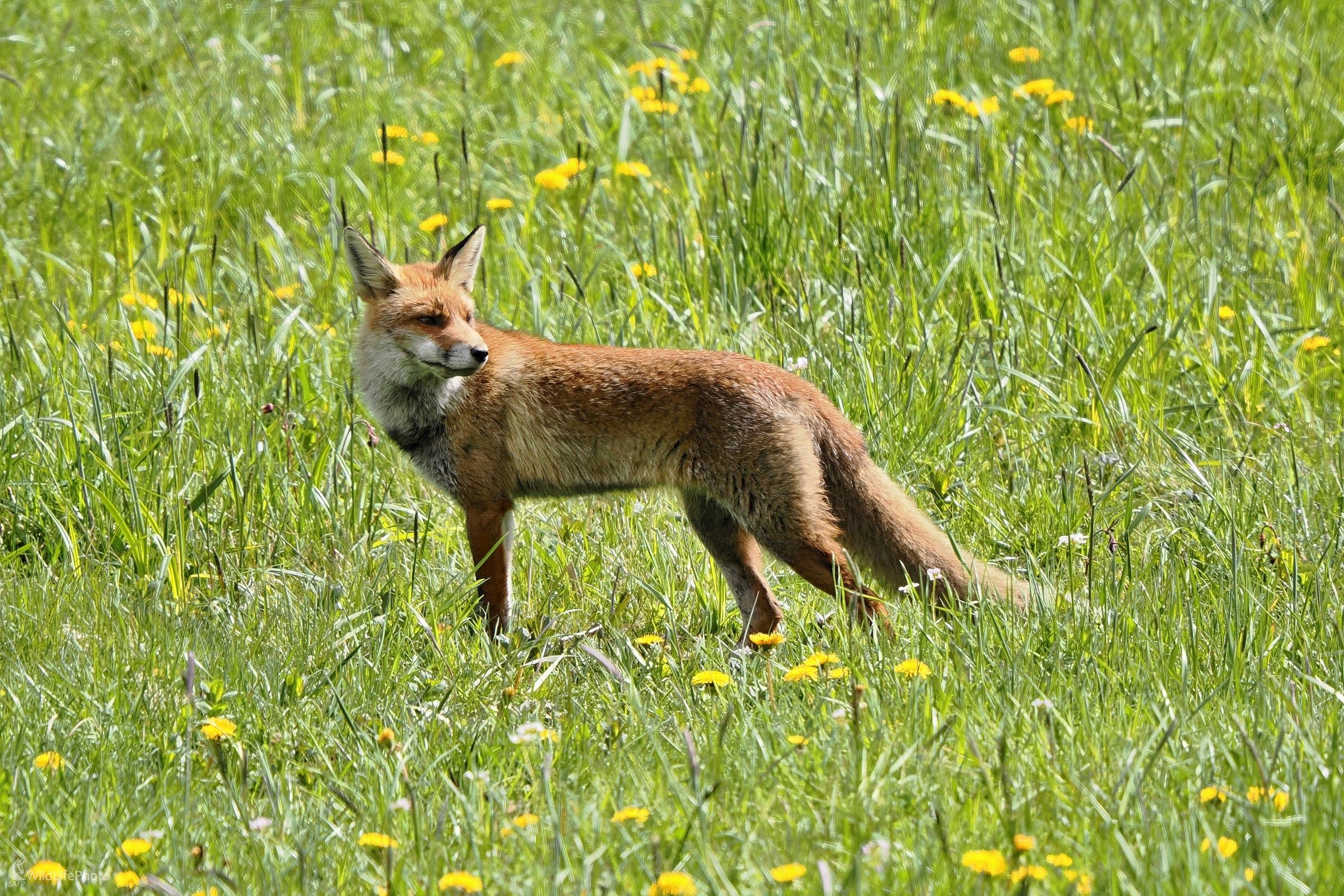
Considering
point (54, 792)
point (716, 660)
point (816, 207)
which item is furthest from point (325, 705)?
point (816, 207)

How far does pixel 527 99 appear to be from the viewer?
29.0 ft

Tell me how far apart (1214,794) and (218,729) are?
95.8 inches

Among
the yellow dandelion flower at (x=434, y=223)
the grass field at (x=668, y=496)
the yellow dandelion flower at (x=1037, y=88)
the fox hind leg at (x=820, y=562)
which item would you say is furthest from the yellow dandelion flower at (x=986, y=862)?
the yellow dandelion flower at (x=1037, y=88)

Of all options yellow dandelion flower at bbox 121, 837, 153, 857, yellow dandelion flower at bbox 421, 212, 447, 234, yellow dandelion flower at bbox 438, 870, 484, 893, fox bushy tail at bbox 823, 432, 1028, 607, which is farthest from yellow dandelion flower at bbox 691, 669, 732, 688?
yellow dandelion flower at bbox 421, 212, 447, 234

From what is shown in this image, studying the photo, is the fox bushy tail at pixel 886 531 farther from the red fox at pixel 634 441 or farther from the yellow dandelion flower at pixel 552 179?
the yellow dandelion flower at pixel 552 179

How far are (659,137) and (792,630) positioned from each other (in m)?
3.99

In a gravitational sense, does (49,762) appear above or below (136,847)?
below

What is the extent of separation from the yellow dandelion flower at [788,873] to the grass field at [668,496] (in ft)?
0.04

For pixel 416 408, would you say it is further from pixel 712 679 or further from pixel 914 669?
pixel 914 669

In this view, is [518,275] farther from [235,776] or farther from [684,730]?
[684,730]

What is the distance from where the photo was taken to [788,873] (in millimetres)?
2732

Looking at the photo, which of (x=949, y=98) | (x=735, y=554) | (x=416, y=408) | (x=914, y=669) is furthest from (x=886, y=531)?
(x=949, y=98)

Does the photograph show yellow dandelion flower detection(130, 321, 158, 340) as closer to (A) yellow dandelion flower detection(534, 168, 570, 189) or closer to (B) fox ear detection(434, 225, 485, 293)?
(B) fox ear detection(434, 225, 485, 293)

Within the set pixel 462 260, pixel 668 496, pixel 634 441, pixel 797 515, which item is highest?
pixel 462 260
